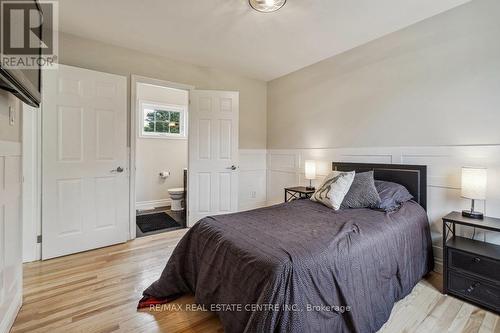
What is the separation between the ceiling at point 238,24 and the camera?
220 centimetres

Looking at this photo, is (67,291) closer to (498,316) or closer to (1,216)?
(1,216)

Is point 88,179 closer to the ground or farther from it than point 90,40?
closer to the ground

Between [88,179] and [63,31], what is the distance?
167cm

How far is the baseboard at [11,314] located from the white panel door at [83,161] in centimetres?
96

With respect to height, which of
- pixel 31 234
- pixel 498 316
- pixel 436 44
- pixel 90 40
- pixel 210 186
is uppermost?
pixel 90 40

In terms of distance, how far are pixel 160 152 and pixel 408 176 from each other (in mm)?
4248

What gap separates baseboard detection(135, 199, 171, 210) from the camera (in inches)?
182

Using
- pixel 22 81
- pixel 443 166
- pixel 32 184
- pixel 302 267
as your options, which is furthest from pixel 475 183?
pixel 32 184

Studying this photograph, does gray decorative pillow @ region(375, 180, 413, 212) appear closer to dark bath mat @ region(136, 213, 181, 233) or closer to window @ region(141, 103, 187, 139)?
dark bath mat @ region(136, 213, 181, 233)

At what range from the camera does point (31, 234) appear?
2.45 meters

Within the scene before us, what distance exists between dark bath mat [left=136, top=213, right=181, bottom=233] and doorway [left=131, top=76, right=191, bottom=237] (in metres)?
0.07

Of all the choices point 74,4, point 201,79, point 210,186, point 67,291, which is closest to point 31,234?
point 67,291

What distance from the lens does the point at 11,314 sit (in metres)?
1.53

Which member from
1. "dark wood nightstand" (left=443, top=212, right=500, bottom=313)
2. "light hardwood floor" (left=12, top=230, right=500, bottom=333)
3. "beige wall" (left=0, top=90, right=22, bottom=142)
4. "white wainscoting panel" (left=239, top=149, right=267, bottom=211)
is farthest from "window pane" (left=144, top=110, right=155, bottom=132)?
"dark wood nightstand" (left=443, top=212, right=500, bottom=313)
